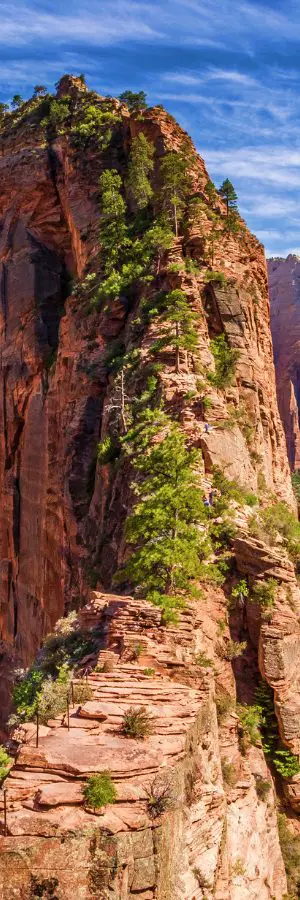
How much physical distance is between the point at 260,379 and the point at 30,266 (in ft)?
77.1

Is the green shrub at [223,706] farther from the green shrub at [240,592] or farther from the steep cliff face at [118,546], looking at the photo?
the green shrub at [240,592]

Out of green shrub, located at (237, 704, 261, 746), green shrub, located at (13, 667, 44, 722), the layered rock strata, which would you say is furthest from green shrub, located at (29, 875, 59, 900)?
green shrub, located at (237, 704, 261, 746)

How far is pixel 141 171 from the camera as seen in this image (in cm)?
4594

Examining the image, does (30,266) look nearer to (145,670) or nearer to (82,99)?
(82,99)

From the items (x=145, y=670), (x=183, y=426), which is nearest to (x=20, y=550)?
(x=183, y=426)

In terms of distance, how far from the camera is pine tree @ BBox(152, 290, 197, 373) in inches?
1352

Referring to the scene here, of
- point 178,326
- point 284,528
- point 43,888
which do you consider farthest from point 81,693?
point 178,326

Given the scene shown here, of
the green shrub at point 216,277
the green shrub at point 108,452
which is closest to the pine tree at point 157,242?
the green shrub at point 216,277

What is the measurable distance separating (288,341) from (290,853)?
401 feet

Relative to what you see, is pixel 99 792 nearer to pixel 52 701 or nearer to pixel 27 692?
pixel 52 701

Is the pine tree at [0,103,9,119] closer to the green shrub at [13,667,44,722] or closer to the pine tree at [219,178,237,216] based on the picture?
the pine tree at [219,178,237,216]

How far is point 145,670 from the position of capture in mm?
18750

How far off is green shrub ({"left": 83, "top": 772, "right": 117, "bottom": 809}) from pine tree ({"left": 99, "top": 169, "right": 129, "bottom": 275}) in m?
35.0

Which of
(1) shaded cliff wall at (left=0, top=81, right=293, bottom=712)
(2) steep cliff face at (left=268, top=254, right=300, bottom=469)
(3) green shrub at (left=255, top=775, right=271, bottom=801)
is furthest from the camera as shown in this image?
(2) steep cliff face at (left=268, top=254, right=300, bottom=469)
